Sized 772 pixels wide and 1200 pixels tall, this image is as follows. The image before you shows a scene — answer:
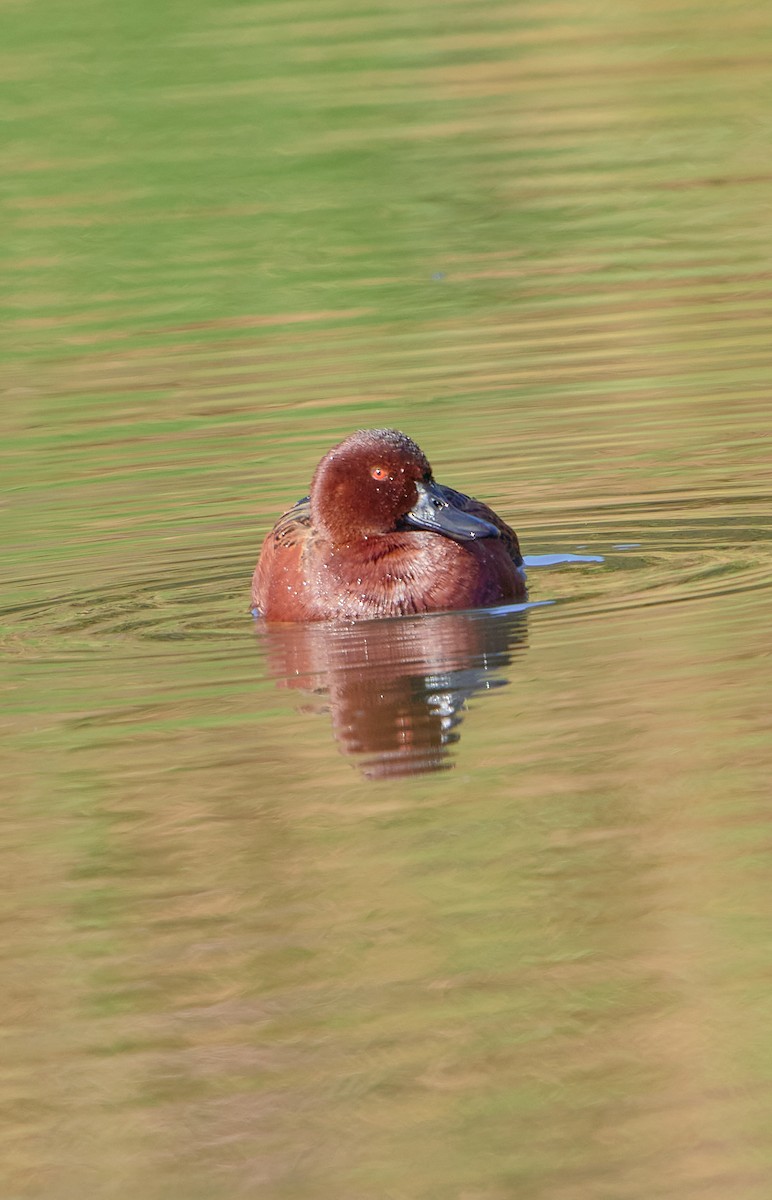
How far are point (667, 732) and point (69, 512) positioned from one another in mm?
4880

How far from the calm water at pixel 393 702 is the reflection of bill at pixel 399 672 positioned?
20 mm

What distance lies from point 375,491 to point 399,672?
119 centimetres

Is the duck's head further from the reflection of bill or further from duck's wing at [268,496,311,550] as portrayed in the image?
the reflection of bill

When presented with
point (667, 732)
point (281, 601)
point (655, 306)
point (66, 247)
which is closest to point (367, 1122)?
point (667, 732)

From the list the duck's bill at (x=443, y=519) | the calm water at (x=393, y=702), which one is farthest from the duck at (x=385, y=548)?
the calm water at (x=393, y=702)

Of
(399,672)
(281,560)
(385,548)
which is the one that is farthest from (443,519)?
(399,672)

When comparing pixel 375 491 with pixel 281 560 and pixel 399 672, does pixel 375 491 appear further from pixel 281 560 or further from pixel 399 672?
pixel 399 672

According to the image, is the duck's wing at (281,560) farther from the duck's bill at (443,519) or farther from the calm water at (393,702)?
the duck's bill at (443,519)

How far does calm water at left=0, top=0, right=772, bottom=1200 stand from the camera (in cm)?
471

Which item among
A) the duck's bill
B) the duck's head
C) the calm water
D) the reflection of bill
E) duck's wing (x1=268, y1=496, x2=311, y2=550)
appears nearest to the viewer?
the calm water

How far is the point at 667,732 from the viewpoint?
21.9 ft

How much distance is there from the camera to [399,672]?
307 inches

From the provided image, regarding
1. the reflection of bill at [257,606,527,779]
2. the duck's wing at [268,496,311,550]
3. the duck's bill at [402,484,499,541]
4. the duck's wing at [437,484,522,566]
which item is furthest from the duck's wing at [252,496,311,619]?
the duck's wing at [437,484,522,566]

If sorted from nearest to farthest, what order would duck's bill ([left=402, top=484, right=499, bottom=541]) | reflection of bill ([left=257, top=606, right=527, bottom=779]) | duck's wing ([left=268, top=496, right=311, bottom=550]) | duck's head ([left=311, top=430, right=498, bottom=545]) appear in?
reflection of bill ([left=257, top=606, right=527, bottom=779]) < duck's bill ([left=402, top=484, right=499, bottom=541]) < duck's head ([left=311, top=430, right=498, bottom=545]) < duck's wing ([left=268, top=496, right=311, bottom=550])
